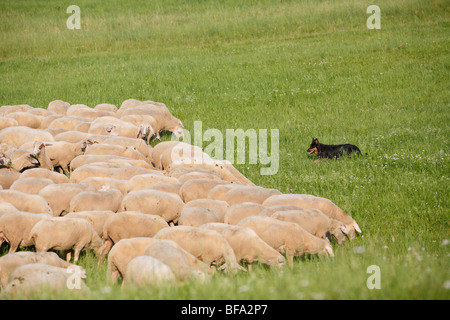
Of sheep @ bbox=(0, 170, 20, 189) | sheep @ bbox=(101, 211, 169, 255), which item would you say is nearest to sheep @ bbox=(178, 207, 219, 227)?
sheep @ bbox=(101, 211, 169, 255)

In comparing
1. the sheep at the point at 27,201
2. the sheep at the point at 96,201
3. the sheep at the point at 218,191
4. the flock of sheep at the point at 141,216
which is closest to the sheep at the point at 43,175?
the flock of sheep at the point at 141,216

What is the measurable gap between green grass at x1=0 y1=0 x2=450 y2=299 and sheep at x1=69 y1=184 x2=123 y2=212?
1240 millimetres

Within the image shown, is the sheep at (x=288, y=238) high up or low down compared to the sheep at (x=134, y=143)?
down

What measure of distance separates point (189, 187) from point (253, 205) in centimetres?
135

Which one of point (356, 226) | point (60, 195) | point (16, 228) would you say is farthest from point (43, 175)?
point (356, 226)

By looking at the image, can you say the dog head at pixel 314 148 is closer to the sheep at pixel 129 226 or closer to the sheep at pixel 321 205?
the sheep at pixel 321 205

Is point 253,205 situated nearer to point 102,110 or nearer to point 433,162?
point 433,162

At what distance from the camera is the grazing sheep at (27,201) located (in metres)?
7.68

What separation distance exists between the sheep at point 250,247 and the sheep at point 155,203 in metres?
1.49

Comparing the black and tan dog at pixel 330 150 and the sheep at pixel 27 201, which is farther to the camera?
the black and tan dog at pixel 330 150

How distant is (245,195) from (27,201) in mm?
3398

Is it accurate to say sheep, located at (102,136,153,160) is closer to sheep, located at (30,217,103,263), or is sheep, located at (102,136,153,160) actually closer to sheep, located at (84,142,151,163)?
sheep, located at (84,142,151,163)

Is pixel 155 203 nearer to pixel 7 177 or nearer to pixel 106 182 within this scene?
pixel 106 182

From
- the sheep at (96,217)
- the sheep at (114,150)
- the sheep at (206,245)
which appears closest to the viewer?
the sheep at (206,245)
